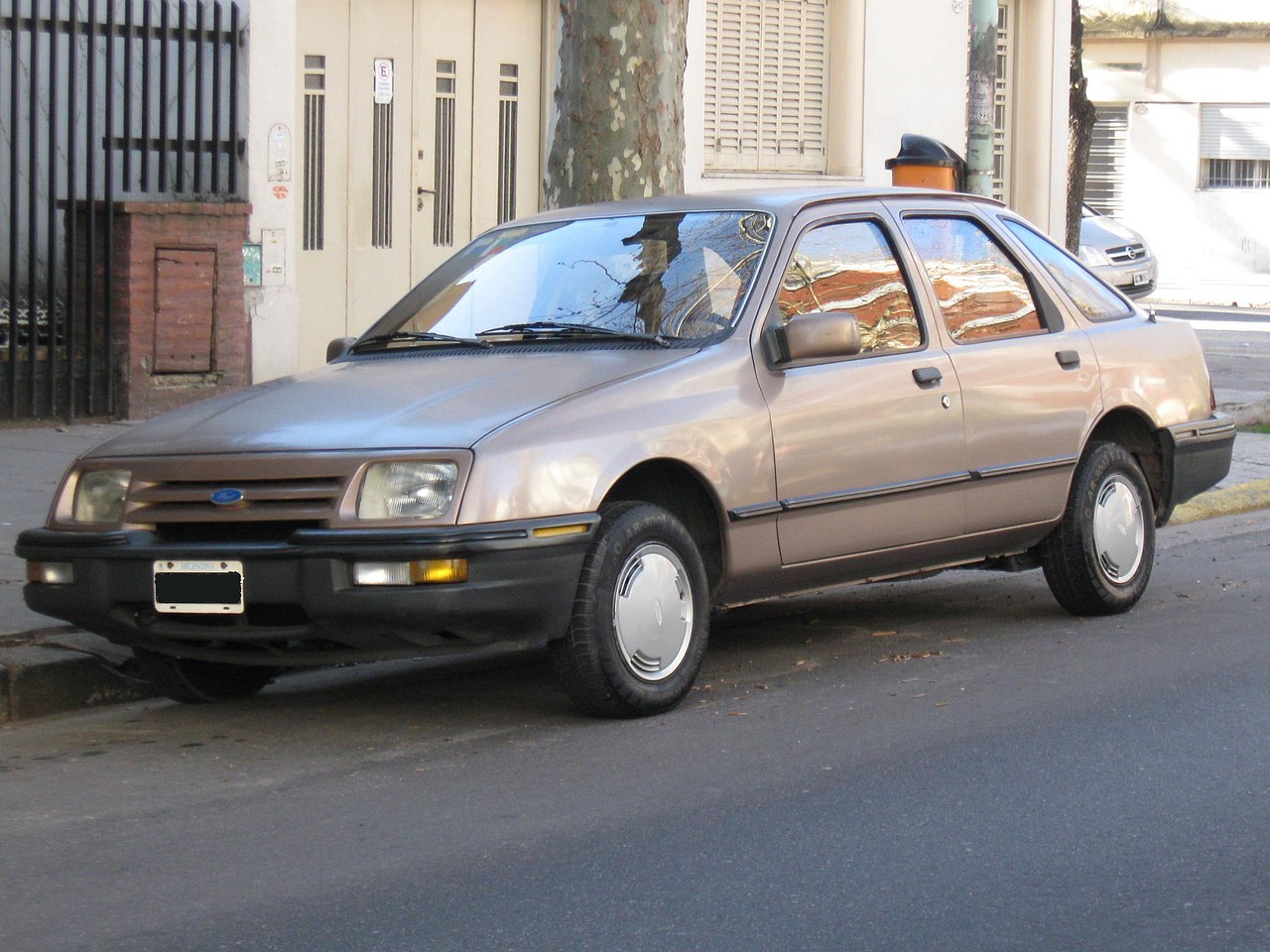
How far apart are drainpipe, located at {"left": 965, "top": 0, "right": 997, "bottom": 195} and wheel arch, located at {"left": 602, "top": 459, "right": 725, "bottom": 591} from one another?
6209mm

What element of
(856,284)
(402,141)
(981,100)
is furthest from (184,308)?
(856,284)

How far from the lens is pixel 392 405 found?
19.4 feet

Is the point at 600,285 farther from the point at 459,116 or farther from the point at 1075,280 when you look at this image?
the point at 459,116

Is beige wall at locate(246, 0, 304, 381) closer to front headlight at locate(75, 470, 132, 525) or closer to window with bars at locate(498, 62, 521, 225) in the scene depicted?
window with bars at locate(498, 62, 521, 225)

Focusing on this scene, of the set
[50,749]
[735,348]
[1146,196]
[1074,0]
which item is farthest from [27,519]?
[1146,196]

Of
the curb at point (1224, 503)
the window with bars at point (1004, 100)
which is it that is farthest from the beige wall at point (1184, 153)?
the curb at point (1224, 503)

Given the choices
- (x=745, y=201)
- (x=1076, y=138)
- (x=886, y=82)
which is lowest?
(x=745, y=201)

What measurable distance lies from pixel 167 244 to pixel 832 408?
6883mm

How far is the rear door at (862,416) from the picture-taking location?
6.42 metres

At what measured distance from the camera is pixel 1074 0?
20.8 m

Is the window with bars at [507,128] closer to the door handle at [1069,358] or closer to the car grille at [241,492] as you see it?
the door handle at [1069,358]

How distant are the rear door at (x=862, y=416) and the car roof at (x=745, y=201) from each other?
0.28 feet

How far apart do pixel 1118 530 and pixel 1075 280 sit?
39.7 inches

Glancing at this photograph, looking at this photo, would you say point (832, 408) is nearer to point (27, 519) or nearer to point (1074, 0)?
point (27, 519)
